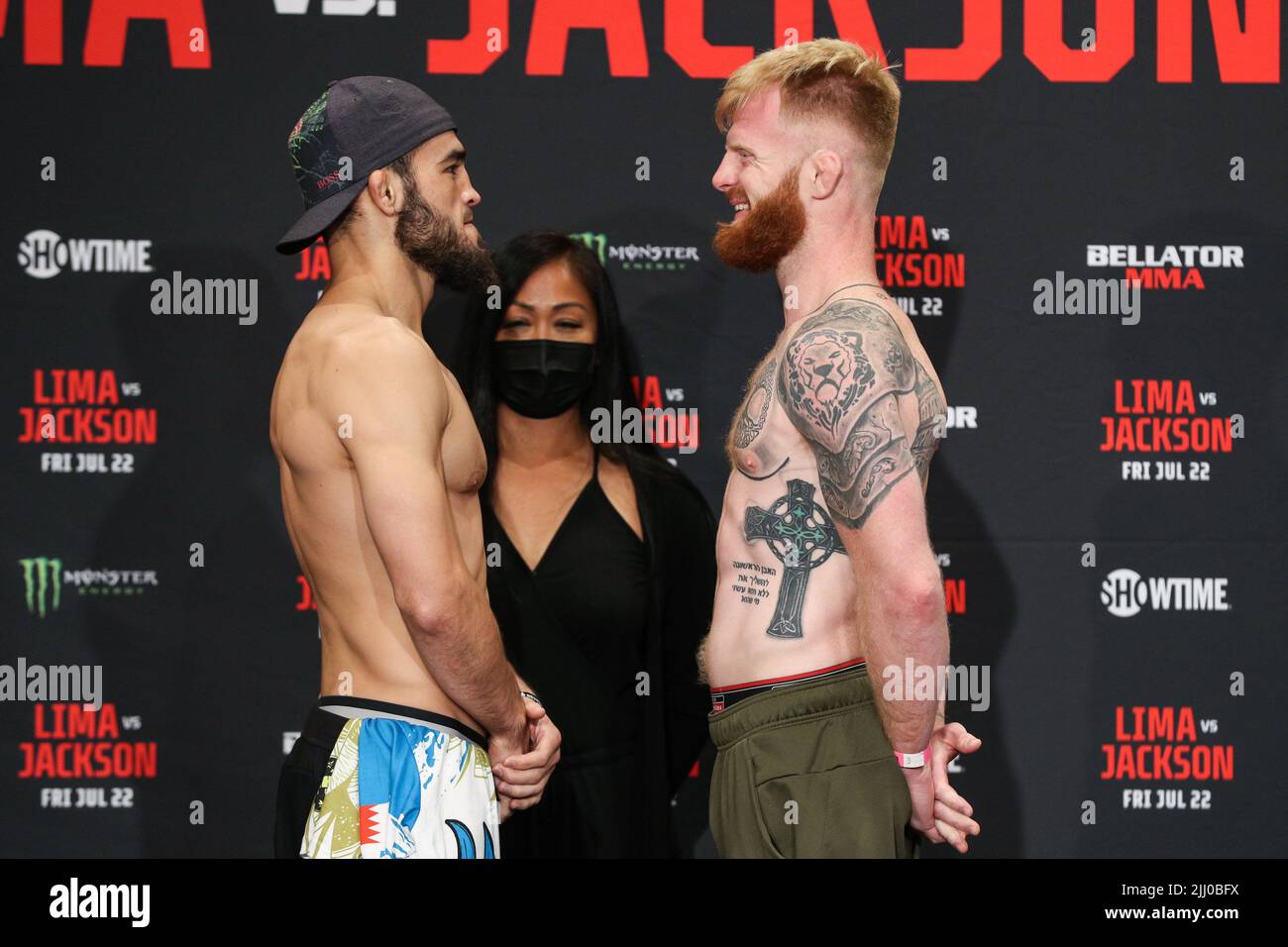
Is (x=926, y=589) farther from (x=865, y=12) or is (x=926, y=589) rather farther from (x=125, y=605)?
(x=125, y=605)

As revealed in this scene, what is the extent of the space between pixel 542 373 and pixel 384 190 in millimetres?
632

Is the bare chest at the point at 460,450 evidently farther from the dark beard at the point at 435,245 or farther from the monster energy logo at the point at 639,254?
the monster energy logo at the point at 639,254

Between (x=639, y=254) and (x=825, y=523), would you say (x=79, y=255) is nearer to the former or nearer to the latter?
(x=639, y=254)

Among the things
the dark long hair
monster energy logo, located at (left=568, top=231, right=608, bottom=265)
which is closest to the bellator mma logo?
monster energy logo, located at (left=568, top=231, right=608, bottom=265)

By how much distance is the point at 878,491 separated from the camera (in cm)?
195

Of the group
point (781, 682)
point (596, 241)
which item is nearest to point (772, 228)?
point (781, 682)

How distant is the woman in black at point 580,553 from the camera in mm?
2715

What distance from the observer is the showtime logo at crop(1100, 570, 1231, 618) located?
121 inches

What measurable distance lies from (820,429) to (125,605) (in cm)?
196

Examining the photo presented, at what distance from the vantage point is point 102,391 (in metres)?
3.07

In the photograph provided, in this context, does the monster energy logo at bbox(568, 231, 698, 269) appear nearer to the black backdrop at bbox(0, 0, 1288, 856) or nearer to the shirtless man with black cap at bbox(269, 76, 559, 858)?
the black backdrop at bbox(0, 0, 1288, 856)

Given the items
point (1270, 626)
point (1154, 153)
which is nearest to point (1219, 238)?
point (1154, 153)

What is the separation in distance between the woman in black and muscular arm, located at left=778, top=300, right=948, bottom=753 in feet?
2.72

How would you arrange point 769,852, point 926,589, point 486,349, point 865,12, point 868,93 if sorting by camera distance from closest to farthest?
point 926,589, point 769,852, point 868,93, point 486,349, point 865,12
